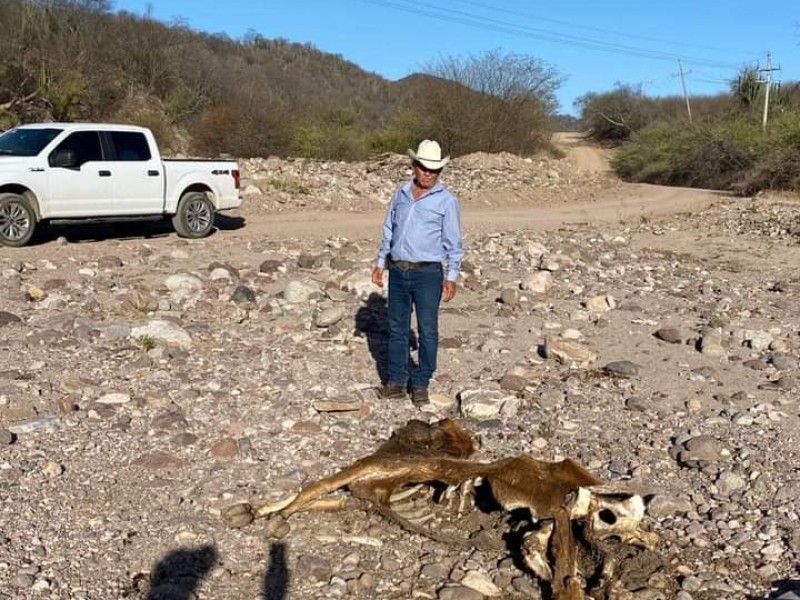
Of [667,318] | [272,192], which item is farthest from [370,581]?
[272,192]

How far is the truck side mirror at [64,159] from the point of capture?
12133 mm

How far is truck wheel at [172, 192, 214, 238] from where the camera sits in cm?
1387

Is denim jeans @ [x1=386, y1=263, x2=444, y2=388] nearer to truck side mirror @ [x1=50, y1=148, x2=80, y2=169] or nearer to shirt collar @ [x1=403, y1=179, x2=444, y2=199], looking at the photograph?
shirt collar @ [x1=403, y1=179, x2=444, y2=199]

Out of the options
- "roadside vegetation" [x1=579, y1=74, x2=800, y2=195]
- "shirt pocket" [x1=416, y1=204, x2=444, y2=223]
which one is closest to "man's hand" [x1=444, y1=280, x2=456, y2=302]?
"shirt pocket" [x1=416, y1=204, x2=444, y2=223]

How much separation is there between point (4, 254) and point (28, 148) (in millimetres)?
1598

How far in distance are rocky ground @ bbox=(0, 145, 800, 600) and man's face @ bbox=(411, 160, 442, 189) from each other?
1590 millimetres

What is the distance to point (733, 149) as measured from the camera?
1235 inches

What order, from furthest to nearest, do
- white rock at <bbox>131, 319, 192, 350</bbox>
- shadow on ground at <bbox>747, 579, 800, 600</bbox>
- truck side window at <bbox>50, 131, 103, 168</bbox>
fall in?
truck side window at <bbox>50, 131, 103, 168</bbox>, white rock at <bbox>131, 319, 192, 350</bbox>, shadow on ground at <bbox>747, 579, 800, 600</bbox>

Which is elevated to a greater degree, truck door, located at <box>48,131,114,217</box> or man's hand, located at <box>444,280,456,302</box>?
truck door, located at <box>48,131,114,217</box>

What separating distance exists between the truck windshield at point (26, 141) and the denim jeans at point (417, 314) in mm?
7829

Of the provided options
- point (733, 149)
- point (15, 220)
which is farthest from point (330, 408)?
point (733, 149)

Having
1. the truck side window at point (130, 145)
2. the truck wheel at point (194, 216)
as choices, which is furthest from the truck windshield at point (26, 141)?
the truck wheel at point (194, 216)

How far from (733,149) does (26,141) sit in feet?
84.3

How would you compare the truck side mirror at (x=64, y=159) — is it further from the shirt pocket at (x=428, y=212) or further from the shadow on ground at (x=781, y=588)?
the shadow on ground at (x=781, y=588)
